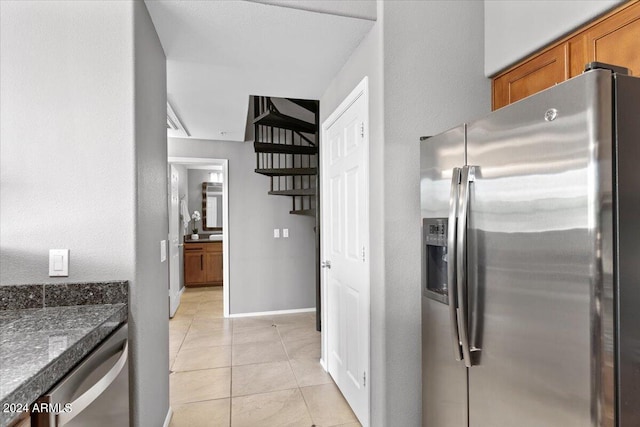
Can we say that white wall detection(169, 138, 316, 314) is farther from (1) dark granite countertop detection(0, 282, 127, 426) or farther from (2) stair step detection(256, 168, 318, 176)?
(1) dark granite countertop detection(0, 282, 127, 426)

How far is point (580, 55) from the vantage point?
1516 millimetres

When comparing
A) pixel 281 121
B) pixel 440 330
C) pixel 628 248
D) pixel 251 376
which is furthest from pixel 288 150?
pixel 628 248

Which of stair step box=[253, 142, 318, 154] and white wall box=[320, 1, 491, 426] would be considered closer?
white wall box=[320, 1, 491, 426]

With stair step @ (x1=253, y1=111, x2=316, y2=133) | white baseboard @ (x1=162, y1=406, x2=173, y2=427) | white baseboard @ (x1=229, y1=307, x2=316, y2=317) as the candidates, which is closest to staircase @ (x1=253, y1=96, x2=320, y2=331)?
stair step @ (x1=253, y1=111, x2=316, y2=133)

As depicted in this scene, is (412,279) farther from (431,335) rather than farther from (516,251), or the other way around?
(516,251)

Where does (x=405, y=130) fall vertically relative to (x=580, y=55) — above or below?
below

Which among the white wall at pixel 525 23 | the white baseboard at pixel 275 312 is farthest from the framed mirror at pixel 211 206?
the white wall at pixel 525 23

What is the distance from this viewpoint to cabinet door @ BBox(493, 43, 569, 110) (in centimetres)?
160

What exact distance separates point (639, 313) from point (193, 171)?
23.6 ft

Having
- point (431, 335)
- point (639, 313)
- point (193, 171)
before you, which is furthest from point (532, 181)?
point (193, 171)

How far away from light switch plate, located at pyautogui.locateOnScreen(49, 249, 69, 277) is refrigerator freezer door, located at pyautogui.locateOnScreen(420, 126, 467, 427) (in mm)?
1535

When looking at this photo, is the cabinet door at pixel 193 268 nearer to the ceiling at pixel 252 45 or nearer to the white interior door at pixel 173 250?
the white interior door at pixel 173 250

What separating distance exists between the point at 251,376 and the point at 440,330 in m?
1.86

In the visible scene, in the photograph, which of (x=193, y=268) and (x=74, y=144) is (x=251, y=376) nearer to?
(x=74, y=144)
